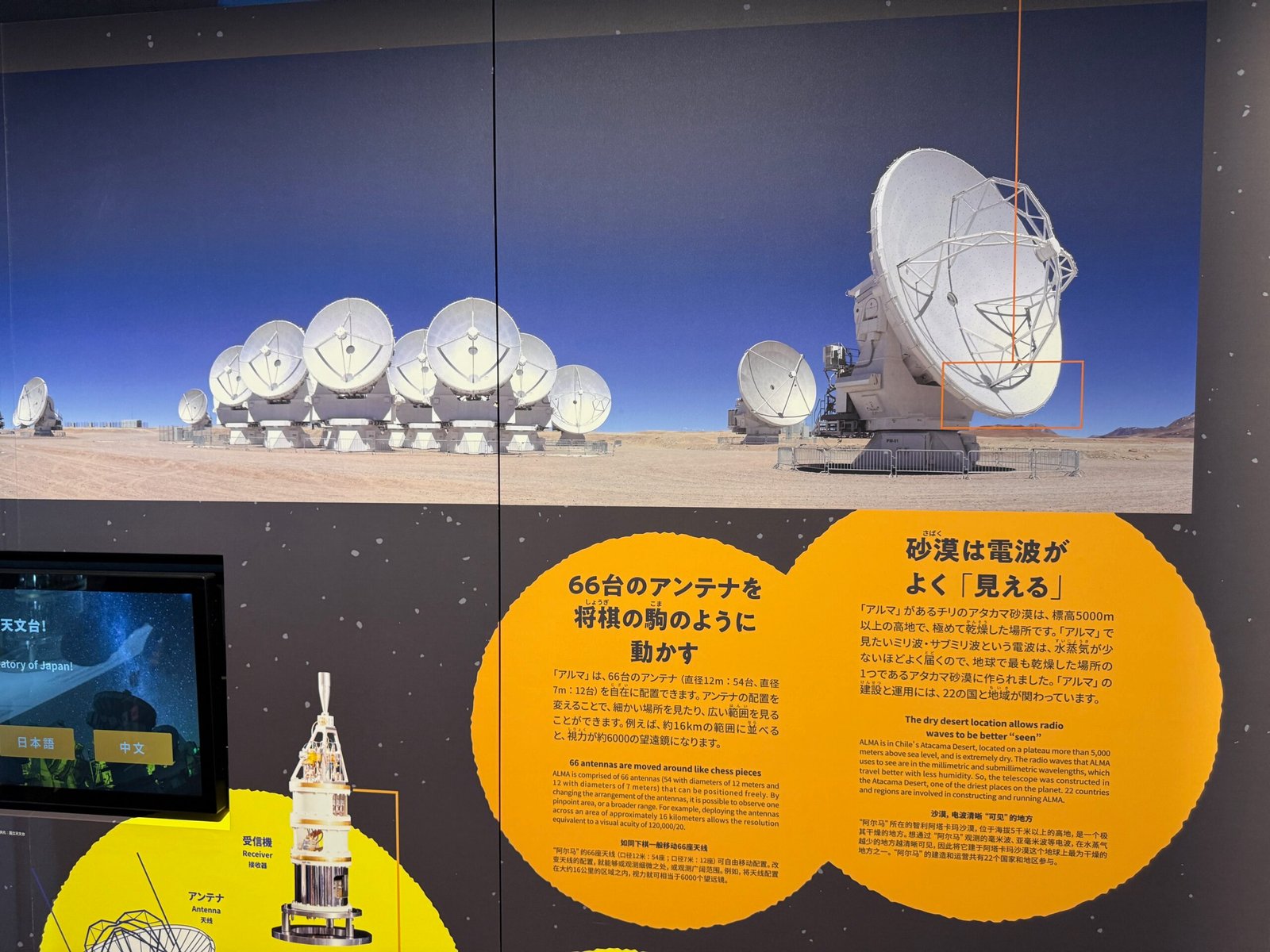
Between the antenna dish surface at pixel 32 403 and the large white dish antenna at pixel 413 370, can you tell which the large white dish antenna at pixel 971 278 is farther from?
the antenna dish surface at pixel 32 403

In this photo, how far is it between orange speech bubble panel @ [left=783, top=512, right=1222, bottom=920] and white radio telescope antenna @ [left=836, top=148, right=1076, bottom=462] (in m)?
0.27

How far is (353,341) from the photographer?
2.27 meters

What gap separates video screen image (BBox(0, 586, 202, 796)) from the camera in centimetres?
238

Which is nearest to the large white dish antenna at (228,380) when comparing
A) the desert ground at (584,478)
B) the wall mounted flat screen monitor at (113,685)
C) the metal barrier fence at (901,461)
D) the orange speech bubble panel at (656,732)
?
the desert ground at (584,478)

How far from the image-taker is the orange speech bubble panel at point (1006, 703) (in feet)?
6.93

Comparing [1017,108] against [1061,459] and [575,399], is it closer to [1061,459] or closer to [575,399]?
[1061,459]

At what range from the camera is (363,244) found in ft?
7.46

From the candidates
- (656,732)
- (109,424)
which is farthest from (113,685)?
(656,732)

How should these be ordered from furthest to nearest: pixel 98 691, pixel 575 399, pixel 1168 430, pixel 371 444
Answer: pixel 98 691
pixel 371 444
pixel 575 399
pixel 1168 430

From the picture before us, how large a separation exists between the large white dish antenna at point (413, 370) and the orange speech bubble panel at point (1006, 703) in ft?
3.48

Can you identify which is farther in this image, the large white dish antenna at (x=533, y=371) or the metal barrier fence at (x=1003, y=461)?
the large white dish antenna at (x=533, y=371)

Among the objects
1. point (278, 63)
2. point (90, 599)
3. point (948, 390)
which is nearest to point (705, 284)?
point (948, 390)

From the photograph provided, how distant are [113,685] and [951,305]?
2423mm

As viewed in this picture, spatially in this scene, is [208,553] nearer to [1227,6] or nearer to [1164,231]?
[1164,231]
